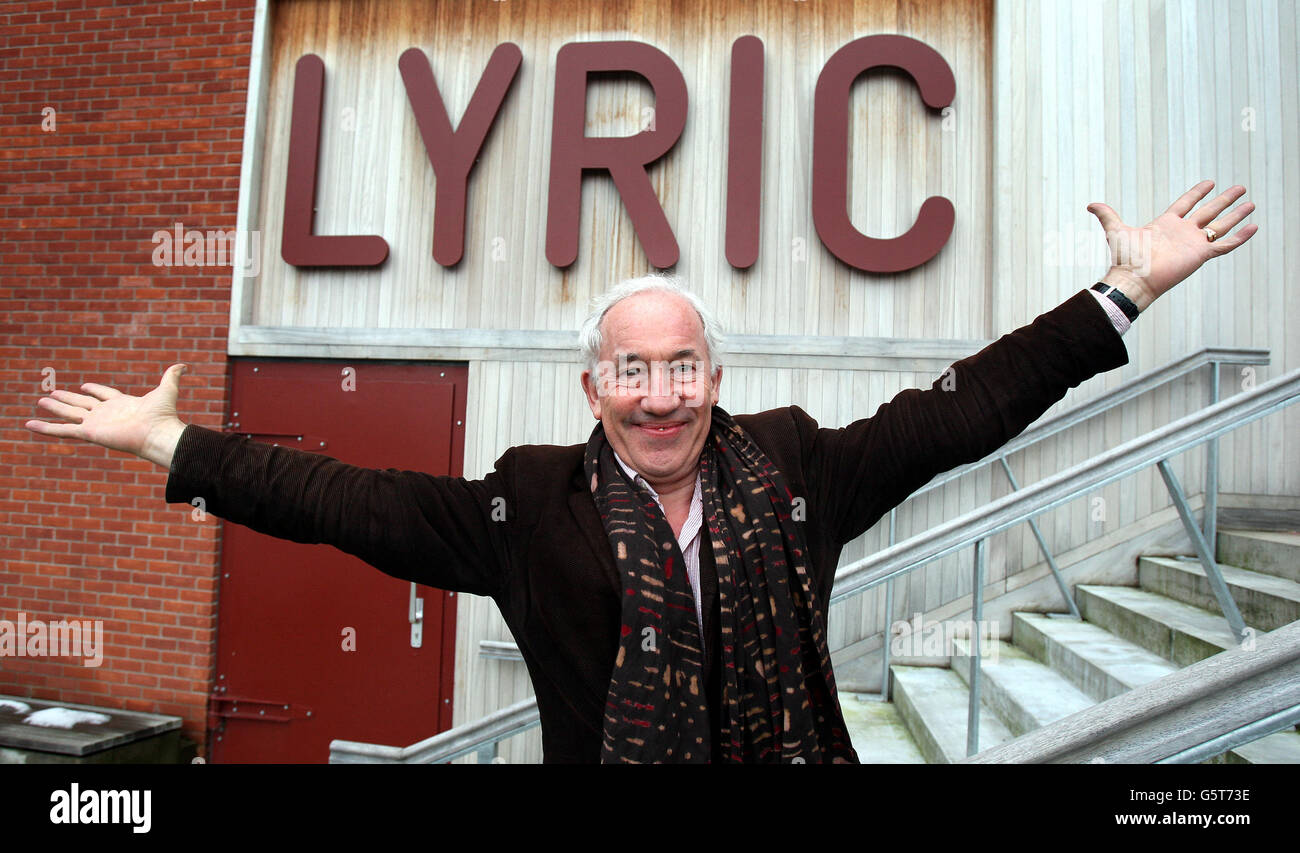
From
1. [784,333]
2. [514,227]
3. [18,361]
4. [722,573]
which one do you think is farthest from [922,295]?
[18,361]

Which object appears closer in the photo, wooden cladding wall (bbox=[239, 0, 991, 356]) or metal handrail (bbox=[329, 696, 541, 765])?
metal handrail (bbox=[329, 696, 541, 765])

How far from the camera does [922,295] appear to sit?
3.80m

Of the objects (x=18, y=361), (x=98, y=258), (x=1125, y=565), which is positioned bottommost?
(x=1125, y=565)

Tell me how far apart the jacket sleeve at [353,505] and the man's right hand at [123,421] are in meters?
0.04

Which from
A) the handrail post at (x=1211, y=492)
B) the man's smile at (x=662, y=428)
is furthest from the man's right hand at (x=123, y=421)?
the handrail post at (x=1211, y=492)

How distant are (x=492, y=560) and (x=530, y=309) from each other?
2.86 meters

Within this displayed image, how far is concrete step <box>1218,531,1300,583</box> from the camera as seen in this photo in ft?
8.94

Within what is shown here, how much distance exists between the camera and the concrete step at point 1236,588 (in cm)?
242

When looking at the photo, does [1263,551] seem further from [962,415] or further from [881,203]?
[962,415]

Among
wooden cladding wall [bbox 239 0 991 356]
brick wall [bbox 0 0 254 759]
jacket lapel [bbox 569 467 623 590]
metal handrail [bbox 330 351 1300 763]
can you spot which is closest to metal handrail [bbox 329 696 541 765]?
metal handrail [bbox 330 351 1300 763]

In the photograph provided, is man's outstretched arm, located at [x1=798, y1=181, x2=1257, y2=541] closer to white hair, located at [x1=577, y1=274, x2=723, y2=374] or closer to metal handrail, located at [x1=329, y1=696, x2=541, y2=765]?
white hair, located at [x1=577, y1=274, x2=723, y2=374]

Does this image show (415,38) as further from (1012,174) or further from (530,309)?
(1012,174)

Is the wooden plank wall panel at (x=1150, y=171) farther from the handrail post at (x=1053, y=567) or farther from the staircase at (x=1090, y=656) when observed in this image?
the staircase at (x=1090, y=656)

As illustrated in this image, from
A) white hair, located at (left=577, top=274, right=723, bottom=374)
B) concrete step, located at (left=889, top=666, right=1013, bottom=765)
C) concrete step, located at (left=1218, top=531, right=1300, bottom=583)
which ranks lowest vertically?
concrete step, located at (left=889, top=666, right=1013, bottom=765)
